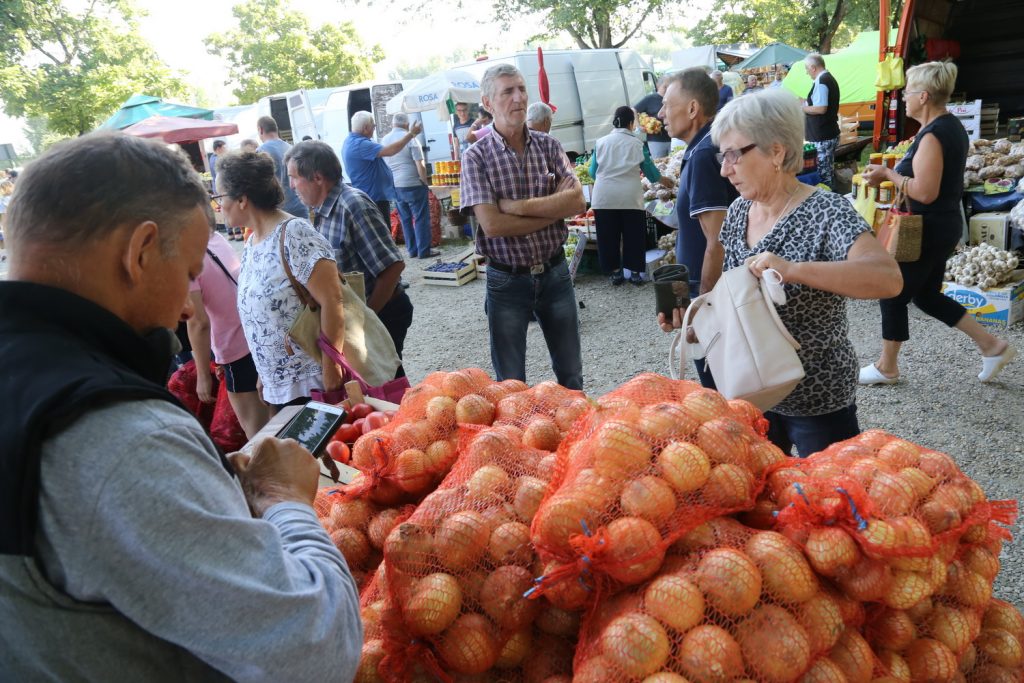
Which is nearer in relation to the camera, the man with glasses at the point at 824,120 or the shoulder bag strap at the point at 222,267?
the shoulder bag strap at the point at 222,267

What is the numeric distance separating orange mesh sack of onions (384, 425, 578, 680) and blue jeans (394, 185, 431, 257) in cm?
893

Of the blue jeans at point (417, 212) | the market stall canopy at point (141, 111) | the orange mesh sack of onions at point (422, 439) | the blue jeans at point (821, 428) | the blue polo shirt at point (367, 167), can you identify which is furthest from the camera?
the market stall canopy at point (141, 111)

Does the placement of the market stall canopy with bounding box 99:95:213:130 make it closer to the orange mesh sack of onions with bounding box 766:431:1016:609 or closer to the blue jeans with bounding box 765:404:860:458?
the blue jeans with bounding box 765:404:860:458

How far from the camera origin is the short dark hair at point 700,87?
3484 mm

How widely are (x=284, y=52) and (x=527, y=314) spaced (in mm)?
38746

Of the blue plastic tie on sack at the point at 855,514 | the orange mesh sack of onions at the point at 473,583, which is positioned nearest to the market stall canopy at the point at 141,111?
the orange mesh sack of onions at the point at 473,583

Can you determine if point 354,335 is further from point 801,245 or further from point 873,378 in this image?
point 873,378

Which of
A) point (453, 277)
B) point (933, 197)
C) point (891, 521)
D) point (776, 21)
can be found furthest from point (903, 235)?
point (776, 21)

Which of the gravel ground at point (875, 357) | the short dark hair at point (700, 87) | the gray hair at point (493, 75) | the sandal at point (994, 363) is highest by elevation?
the gray hair at point (493, 75)

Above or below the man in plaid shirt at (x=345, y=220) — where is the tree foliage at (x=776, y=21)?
above

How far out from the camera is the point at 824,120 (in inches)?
377

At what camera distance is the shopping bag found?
405 centimetres

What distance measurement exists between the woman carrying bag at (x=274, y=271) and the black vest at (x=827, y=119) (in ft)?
28.1

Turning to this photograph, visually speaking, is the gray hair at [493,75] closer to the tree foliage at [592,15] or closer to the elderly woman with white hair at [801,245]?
the elderly woman with white hair at [801,245]
